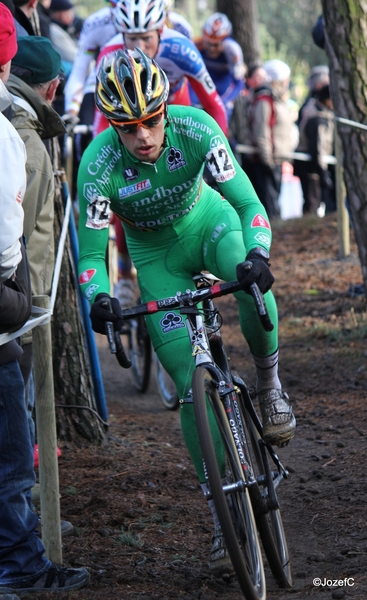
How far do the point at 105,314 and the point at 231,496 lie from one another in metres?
0.94

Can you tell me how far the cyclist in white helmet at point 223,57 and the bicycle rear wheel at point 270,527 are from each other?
937cm

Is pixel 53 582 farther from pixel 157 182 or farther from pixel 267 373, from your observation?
pixel 157 182

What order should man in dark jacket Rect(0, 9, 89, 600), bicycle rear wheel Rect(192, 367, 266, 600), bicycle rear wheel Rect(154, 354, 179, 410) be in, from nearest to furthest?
bicycle rear wheel Rect(192, 367, 266, 600) → man in dark jacket Rect(0, 9, 89, 600) → bicycle rear wheel Rect(154, 354, 179, 410)

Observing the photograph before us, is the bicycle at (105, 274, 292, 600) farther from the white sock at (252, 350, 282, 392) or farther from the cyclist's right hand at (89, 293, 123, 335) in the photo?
the white sock at (252, 350, 282, 392)

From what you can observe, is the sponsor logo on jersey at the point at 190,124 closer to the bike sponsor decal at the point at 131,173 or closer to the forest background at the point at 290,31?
the bike sponsor decal at the point at 131,173

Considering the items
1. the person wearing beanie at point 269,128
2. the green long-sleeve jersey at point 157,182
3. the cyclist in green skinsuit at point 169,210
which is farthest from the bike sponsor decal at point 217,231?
the person wearing beanie at point 269,128

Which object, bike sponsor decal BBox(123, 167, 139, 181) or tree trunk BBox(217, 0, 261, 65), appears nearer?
bike sponsor decal BBox(123, 167, 139, 181)

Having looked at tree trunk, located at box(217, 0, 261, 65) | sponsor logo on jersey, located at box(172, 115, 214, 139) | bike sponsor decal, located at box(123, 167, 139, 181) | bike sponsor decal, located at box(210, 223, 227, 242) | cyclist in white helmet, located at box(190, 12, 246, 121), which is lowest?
bike sponsor decal, located at box(210, 223, 227, 242)

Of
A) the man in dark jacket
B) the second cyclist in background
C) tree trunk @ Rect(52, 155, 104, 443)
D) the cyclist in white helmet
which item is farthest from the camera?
the cyclist in white helmet

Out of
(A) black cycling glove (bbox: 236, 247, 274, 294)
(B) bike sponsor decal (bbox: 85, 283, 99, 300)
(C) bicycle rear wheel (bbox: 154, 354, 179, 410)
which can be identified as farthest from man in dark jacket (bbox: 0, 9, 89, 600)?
(C) bicycle rear wheel (bbox: 154, 354, 179, 410)

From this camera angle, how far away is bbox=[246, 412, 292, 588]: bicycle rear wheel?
3775mm

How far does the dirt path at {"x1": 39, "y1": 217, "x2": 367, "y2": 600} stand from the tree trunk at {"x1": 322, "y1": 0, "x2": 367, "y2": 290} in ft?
3.86

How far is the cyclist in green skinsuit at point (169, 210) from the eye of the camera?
13.6 ft

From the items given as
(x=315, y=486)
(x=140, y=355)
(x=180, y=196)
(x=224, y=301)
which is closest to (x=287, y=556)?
(x=315, y=486)
